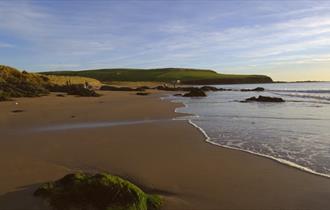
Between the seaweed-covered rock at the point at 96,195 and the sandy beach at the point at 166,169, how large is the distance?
28cm

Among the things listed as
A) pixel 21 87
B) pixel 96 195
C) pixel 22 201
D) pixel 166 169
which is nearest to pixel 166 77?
pixel 21 87

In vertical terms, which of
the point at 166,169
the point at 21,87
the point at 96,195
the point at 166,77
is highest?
the point at 166,77

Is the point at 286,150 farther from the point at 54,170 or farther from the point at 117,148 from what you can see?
the point at 54,170

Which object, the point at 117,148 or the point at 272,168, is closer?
the point at 272,168

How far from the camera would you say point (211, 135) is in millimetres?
12773

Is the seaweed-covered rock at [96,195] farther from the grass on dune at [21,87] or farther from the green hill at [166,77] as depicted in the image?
the green hill at [166,77]

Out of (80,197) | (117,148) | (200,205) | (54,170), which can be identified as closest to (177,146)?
(117,148)

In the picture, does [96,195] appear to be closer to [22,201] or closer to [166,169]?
[22,201]

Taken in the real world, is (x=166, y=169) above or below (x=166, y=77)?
below

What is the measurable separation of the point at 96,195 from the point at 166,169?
9.12 feet

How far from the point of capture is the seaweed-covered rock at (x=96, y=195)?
5.25 meters

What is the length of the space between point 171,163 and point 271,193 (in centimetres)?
269

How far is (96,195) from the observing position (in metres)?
5.32

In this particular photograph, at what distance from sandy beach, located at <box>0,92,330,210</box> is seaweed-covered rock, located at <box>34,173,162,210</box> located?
285 millimetres
